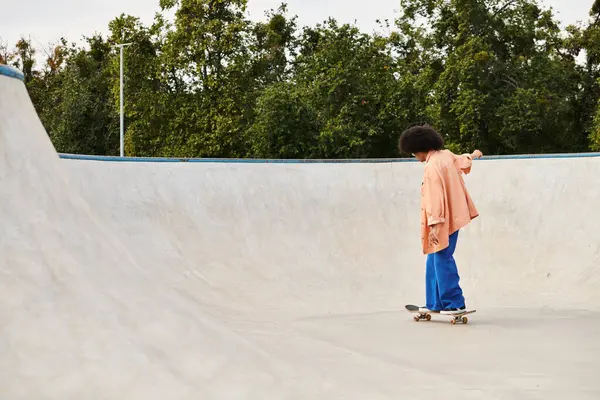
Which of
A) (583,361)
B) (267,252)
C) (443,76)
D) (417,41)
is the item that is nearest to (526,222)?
A: (267,252)

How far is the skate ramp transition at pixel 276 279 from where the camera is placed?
407cm

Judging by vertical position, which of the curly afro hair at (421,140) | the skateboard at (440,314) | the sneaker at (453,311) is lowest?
the skateboard at (440,314)

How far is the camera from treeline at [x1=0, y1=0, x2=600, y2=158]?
1189 inches

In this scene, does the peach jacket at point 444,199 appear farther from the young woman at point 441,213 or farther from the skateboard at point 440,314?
the skateboard at point 440,314

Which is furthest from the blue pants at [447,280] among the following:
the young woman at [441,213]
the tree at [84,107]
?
the tree at [84,107]

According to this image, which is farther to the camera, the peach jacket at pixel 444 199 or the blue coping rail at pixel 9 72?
the peach jacket at pixel 444 199

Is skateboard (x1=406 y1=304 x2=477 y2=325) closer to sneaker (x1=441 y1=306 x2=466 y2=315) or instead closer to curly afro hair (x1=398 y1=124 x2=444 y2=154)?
sneaker (x1=441 y1=306 x2=466 y2=315)

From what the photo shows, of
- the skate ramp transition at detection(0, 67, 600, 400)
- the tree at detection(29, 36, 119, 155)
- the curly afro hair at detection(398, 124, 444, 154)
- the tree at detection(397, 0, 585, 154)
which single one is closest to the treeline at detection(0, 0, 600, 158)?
the tree at detection(397, 0, 585, 154)

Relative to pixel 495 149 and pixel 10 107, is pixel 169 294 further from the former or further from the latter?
pixel 495 149

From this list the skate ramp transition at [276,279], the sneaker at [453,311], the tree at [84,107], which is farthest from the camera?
the tree at [84,107]

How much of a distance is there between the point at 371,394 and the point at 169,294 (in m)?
1.46

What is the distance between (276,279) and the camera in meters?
8.57

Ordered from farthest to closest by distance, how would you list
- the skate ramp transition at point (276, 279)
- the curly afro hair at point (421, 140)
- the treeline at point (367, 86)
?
the treeline at point (367, 86)
the curly afro hair at point (421, 140)
the skate ramp transition at point (276, 279)

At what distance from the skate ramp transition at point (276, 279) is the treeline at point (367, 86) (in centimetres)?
1827
